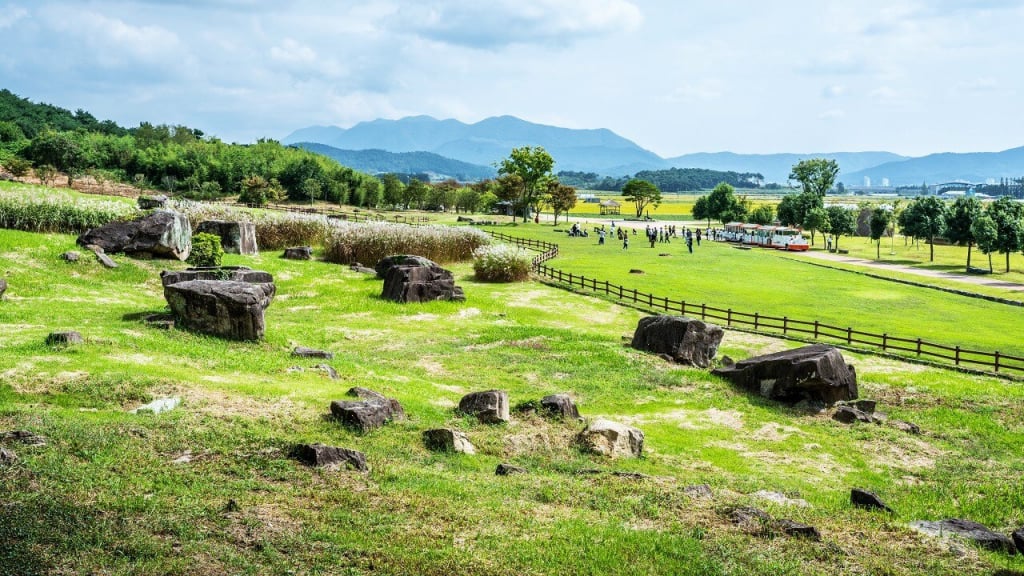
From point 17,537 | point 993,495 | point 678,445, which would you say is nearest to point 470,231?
point 678,445

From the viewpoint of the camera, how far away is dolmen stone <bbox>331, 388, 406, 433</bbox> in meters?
16.8

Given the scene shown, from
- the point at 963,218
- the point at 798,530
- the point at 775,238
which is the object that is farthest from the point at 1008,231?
the point at 798,530

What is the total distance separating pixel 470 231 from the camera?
61438 mm

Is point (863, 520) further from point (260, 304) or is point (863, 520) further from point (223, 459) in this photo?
point (260, 304)

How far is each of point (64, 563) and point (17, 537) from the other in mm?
1011

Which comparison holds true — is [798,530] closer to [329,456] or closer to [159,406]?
[329,456]

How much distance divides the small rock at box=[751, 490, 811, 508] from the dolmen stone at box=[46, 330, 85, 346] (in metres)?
17.9

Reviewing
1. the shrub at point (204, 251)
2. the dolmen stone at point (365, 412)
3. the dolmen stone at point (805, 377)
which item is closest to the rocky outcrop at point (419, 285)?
the shrub at point (204, 251)

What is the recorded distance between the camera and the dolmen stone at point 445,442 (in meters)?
16.4

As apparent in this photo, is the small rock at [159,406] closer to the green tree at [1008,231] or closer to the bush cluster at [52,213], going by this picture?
the bush cluster at [52,213]

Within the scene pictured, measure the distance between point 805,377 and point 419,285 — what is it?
2134 centimetres

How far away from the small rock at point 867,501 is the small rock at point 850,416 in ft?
24.8

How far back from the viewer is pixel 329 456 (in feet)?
46.6

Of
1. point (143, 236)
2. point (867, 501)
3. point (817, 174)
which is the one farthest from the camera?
point (817, 174)
